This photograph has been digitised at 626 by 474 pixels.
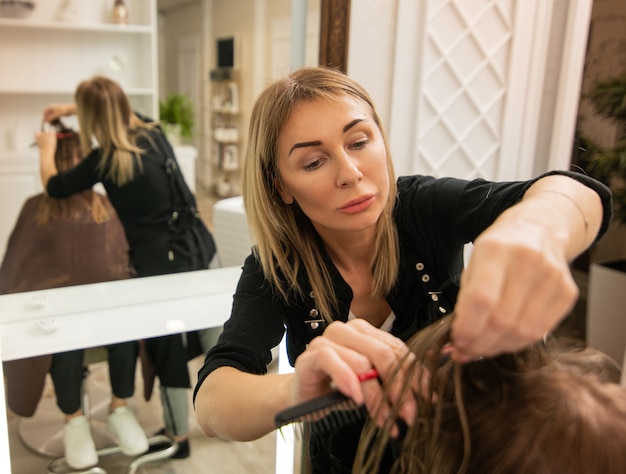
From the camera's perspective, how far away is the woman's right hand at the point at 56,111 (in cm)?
154

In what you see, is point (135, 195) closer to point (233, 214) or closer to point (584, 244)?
point (233, 214)

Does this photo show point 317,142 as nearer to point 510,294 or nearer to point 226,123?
point 510,294

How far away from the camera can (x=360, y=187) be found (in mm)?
808

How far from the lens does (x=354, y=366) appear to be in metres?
0.50

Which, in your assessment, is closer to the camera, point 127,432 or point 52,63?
point 52,63

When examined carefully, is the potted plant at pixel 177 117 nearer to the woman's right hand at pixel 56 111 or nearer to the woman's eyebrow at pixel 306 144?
the woman's right hand at pixel 56 111

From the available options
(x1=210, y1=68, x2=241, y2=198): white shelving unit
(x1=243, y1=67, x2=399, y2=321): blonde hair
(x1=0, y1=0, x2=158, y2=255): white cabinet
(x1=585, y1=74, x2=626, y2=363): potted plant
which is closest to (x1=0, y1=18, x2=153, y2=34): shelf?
(x1=0, y1=0, x2=158, y2=255): white cabinet

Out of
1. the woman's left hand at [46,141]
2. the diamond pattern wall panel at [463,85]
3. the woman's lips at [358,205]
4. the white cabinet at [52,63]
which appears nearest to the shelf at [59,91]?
the white cabinet at [52,63]

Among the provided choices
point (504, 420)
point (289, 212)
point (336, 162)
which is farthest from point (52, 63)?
point (504, 420)

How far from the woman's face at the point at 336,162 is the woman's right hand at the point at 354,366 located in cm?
30

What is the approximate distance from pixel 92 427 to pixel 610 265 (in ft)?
7.06

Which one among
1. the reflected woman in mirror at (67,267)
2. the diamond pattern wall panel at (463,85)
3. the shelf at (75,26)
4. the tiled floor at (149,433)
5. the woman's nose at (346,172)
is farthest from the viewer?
the diamond pattern wall panel at (463,85)

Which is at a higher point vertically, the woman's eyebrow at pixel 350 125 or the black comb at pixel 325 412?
the woman's eyebrow at pixel 350 125

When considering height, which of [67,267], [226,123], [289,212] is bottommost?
[67,267]
